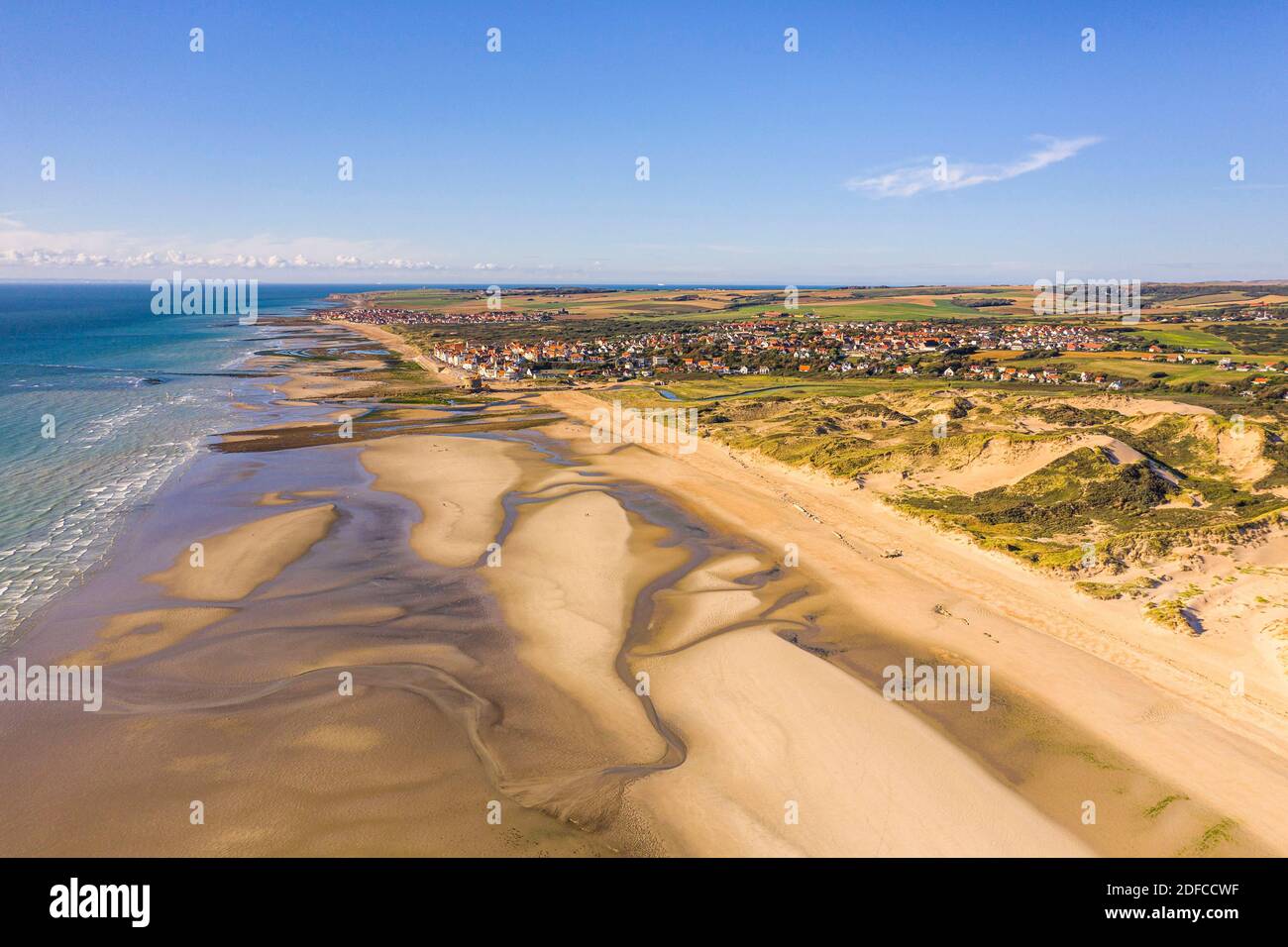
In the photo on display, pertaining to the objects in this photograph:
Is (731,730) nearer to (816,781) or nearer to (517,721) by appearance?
(816,781)

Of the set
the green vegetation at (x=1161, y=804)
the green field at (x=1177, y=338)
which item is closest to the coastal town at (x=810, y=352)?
the green field at (x=1177, y=338)

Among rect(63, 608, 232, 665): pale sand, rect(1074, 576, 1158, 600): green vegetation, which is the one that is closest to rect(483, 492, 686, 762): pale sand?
rect(63, 608, 232, 665): pale sand

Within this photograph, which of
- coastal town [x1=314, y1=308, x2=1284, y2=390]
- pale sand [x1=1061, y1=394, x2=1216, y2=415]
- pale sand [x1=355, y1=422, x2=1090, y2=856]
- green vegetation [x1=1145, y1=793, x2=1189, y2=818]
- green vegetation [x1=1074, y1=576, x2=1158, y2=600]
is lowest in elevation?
green vegetation [x1=1145, y1=793, x2=1189, y2=818]

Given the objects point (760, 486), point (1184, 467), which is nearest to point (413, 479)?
point (760, 486)

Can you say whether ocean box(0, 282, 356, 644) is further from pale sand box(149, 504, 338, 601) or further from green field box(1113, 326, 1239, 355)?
green field box(1113, 326, 1239, 355)

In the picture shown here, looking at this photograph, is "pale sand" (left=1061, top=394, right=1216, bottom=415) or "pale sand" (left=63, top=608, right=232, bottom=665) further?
"pale sand" (left=1061, top=394, right=1216, bottom=415)

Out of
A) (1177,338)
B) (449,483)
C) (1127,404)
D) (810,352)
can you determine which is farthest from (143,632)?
(1177,338)
